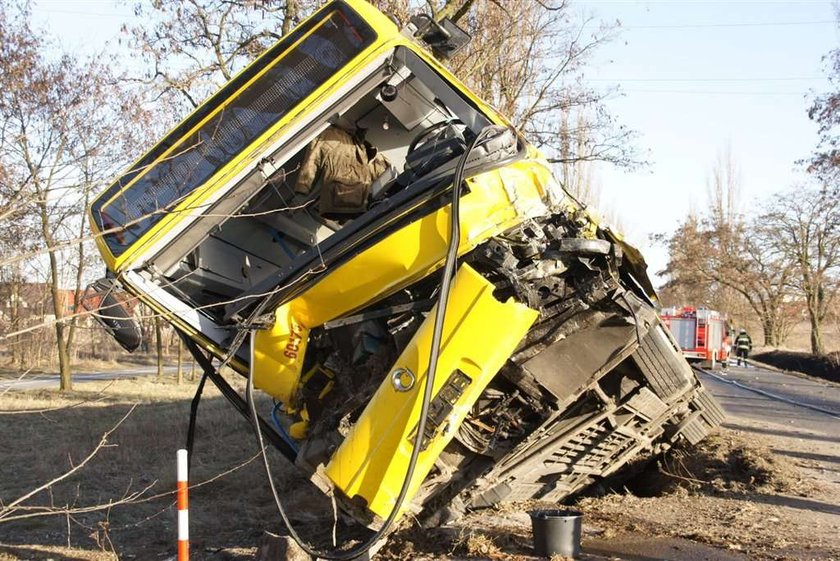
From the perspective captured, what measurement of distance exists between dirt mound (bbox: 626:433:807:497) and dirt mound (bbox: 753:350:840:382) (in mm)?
19503

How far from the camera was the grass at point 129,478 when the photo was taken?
18.2 ft

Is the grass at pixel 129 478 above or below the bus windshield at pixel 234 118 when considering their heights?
below

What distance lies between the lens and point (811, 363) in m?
27.2

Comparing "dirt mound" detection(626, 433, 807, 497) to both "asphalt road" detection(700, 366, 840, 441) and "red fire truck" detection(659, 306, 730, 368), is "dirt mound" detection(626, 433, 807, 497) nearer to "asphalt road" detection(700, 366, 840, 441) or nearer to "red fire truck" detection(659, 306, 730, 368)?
"asphalt road" detection(700, 366, 840, 441)

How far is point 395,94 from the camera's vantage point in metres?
4.73

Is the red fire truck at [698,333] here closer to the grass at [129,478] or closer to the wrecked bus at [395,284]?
the grass at [129,478]

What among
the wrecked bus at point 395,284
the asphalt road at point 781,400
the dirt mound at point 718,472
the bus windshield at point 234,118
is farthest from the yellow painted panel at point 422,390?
the asphalt road at point 781,400

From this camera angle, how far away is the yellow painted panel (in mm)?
3660

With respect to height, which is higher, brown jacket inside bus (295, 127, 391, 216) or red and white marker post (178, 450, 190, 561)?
brown jacket inside bus (295, 127, 391, 216)

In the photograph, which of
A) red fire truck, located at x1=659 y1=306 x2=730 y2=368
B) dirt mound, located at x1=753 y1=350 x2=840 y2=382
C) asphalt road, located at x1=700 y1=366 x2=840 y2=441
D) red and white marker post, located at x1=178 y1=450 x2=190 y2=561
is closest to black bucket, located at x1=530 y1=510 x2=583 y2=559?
red and white marker post, located at x1=178 y1=450 x2=190 y2=561

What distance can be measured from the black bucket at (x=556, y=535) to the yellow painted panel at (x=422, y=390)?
91 centimetres

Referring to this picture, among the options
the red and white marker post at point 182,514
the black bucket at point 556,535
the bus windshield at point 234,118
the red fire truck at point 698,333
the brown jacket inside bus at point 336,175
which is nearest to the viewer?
the red and white marker post at point 182,514

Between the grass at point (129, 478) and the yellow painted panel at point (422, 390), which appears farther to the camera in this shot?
the grass at point (129, 478)

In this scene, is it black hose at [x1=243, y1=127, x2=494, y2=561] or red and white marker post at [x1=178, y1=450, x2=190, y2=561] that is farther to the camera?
red and white marker post at [x1=178, y1=450, x2=190, y2=561]
